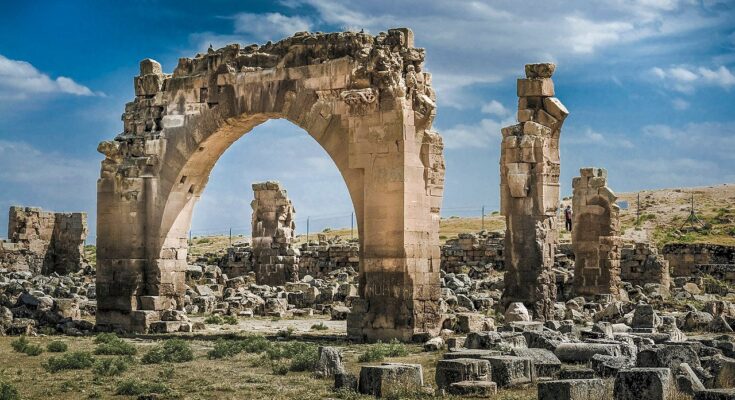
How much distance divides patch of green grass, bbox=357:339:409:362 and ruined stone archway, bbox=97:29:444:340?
1514 millimetres

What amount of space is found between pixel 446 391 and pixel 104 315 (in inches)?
451

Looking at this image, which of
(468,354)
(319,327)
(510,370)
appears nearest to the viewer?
(510,370)

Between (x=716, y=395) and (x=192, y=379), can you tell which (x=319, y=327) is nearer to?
(x=192, y=379)

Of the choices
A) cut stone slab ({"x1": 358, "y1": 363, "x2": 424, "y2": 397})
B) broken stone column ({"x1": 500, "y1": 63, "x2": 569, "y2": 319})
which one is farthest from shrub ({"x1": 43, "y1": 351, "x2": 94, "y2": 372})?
broken stone column ({"x1": 500, "y1": 63, "x2": 569, "y2": 319})

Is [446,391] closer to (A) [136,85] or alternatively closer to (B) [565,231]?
(A) [136,85]

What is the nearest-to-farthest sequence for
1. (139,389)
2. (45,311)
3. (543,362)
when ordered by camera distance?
(139,389) → (543,362) → (45,311)

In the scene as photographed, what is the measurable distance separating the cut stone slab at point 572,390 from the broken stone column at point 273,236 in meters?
21.5

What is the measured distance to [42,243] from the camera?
37.9 metres

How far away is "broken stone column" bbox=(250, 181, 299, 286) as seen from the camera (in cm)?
3100

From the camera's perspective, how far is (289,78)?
62.1ft

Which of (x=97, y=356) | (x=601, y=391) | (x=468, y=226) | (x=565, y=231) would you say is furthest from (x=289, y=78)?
(x=468, y=226)

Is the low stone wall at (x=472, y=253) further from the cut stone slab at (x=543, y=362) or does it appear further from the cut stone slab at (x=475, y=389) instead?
the cut stone slab at (x=475, y=389)

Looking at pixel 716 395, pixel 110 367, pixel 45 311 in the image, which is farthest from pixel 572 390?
pixel 45 311

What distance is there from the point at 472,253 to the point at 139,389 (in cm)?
2120
